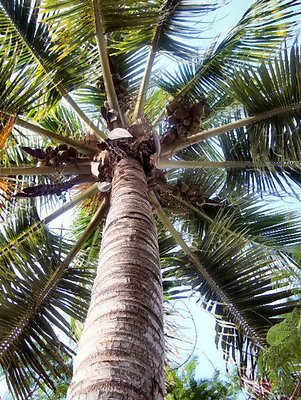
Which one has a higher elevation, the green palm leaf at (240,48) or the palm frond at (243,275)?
the green palm leaf at (240,48)

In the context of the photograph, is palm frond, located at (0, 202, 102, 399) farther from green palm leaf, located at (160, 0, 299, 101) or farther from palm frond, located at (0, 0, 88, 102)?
green palm leaf, located at (160, 0, 299, 101)

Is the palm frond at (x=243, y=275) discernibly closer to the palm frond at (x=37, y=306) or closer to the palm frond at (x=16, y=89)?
the palm frond at (x=37, y=306)

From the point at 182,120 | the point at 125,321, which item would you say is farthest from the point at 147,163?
the point at 125,321

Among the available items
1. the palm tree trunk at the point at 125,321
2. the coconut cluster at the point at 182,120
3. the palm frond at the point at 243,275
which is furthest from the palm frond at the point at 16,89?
the palm frond at the point at 243,275

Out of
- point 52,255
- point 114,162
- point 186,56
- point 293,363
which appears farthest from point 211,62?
point 293,363

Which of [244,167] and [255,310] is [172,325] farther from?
[244,167]

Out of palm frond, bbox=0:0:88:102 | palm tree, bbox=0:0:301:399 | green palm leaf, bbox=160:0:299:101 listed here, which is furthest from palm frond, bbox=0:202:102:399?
green palm leaf, bbox=160:0:299:101

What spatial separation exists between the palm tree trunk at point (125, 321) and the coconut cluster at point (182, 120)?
5.10 ft

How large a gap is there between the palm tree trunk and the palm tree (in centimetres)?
11

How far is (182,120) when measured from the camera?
4.55m

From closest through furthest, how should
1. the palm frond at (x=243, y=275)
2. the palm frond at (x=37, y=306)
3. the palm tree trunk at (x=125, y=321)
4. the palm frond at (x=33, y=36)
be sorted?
the palm tree trunk at (x=125, y=321) < the palm frond at (x=37, y=306) < the palm frond at (x=243, y=275) < the palm frond at (x=33, y=36)

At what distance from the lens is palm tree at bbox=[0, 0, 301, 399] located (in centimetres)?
410

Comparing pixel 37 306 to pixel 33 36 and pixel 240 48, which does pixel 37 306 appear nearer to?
pixel 33 36

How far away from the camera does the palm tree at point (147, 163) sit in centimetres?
410
